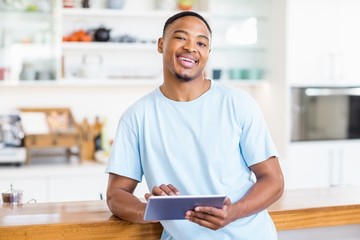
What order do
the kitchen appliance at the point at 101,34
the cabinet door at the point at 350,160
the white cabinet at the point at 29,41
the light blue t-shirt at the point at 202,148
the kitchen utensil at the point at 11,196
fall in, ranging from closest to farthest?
the light blue t-shirt at the point at 202,148 < the kitchen utensil at the point at 11,196 < the white cabinet at the point at 29,41 < the kitchen appliance at the point at 101,34 < the cabinet door at the point at 350,160

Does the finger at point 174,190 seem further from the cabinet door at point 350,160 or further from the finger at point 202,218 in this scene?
the cabinet door at point 350,160

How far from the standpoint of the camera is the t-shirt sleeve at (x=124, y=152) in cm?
174

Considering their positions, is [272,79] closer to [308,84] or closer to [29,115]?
[308,84]

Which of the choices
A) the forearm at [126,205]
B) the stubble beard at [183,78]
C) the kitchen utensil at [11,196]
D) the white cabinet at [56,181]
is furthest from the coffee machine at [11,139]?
the stubble beard at [183,78]

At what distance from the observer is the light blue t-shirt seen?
1.68 metres

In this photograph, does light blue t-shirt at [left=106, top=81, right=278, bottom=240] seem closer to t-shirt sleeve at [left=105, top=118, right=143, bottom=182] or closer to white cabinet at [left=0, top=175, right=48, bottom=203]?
t-shirt sleeve at [left=105, top=118, right=143, bottom=182]

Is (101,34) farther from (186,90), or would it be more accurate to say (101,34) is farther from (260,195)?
(260,195)

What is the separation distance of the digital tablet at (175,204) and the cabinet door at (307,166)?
130 inches

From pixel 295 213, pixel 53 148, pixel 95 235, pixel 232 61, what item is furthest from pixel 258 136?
pixel 232 61

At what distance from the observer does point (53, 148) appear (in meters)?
4.57

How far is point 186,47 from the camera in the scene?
1691 millimetres

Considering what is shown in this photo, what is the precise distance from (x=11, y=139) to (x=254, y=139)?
3.08m

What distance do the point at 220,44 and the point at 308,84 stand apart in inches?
28.9

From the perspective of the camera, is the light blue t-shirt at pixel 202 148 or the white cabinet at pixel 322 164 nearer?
the light blue t-shirt at pixel 202 148
